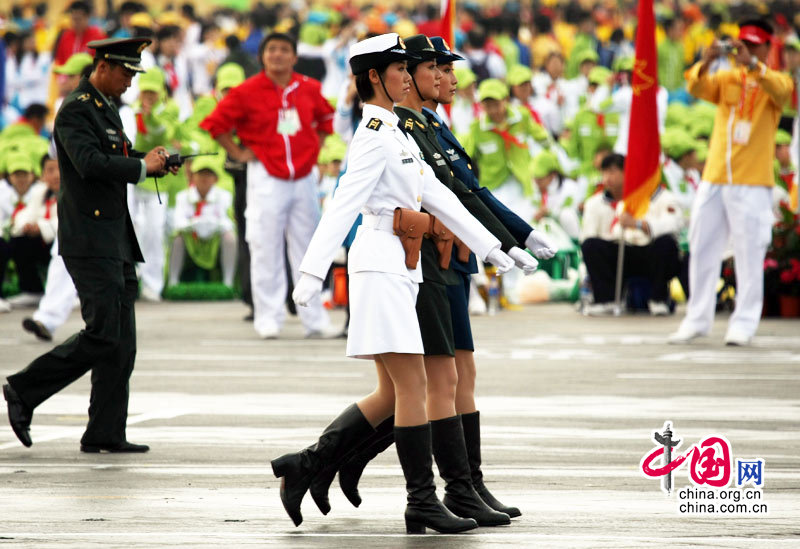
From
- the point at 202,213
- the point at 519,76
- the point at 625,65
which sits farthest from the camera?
the point at 625,65

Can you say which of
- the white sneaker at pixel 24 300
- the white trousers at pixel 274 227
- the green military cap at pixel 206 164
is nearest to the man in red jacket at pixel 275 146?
the white trousers at pixel 274 227

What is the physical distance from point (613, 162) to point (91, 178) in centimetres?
1028

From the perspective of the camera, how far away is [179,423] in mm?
9812

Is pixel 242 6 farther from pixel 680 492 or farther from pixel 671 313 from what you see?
pixel 680 492

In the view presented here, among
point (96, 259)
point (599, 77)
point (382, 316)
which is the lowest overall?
point (96, 259)

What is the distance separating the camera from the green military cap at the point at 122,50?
8.94 metres

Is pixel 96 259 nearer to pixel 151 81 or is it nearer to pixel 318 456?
pixel 318 456

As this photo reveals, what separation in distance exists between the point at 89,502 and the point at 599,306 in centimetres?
1140

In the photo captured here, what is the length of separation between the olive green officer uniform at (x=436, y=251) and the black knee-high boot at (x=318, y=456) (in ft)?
1.41

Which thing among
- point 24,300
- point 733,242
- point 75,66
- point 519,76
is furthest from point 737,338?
point 519,76

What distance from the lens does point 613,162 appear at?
18422 millimetres

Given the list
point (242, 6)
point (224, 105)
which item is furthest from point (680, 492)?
point (242, 6)

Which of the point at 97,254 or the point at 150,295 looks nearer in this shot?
the point at 97,254

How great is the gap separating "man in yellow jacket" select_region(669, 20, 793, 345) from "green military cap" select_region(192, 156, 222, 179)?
744cm
